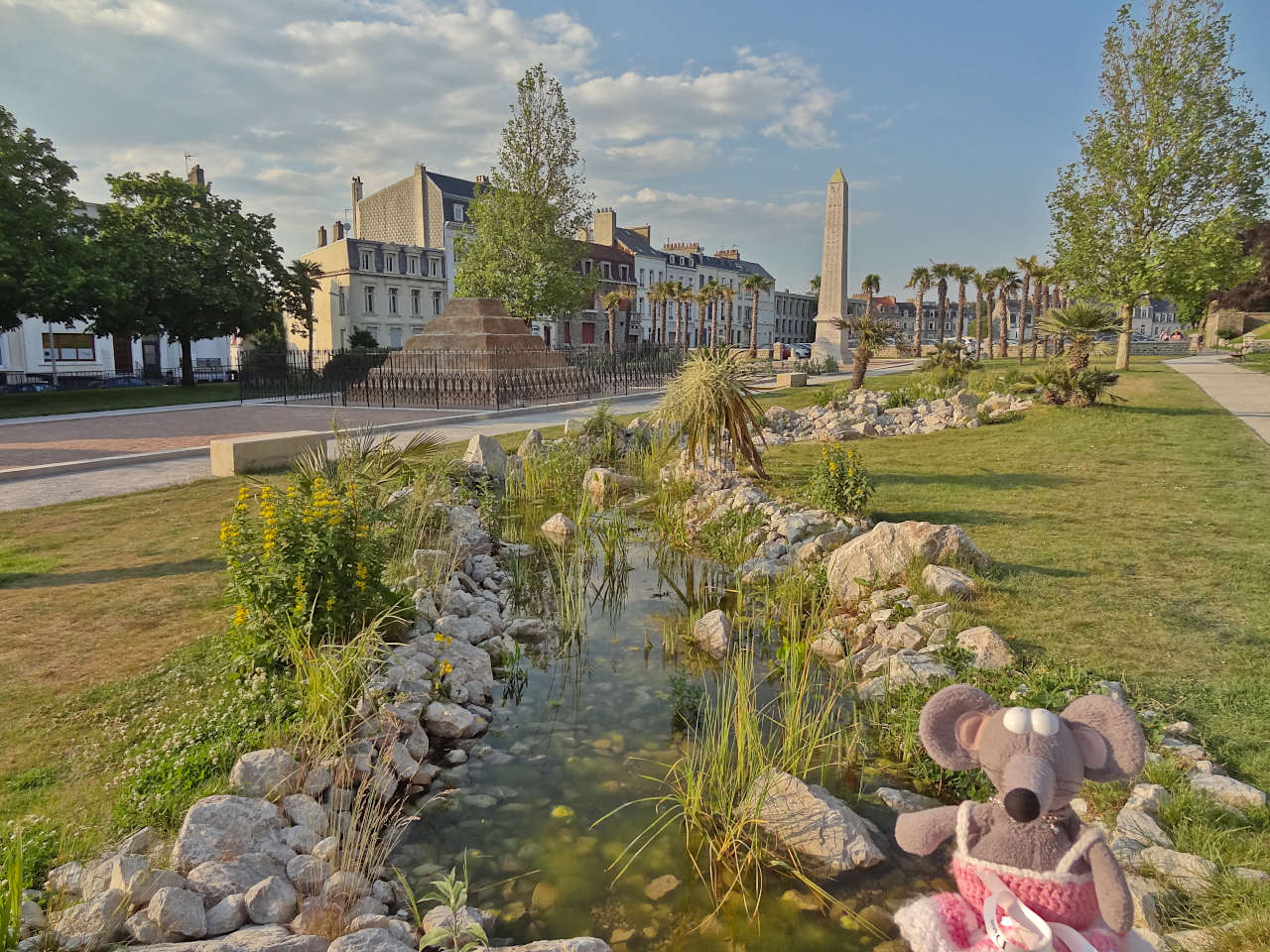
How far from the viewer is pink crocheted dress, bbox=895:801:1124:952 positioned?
2.12 m

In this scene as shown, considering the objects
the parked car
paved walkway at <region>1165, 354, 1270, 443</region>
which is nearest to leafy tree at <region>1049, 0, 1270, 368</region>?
paved walkway at <region>1165, 354, 1270, 443</region>

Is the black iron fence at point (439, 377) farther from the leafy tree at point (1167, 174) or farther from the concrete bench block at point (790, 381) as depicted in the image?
the leafy tree at point (1167, 174)

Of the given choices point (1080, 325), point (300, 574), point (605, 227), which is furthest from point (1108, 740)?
point (605, 227)

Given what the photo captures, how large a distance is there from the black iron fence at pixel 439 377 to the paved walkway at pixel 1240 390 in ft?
51.4

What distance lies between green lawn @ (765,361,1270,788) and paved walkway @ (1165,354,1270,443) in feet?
2.54

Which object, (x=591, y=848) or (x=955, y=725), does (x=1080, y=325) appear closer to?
(x=591, y=848)

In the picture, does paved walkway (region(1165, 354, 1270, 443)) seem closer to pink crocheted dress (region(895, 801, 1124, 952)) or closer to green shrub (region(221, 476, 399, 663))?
pink crocheted dress (region(895, 801, 1124, 952))

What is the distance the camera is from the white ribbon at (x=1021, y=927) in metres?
2.03

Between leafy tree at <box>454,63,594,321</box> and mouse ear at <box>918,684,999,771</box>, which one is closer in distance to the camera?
mouse ear at <box>918,684,999,771</box>

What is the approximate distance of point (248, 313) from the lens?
30734 mm

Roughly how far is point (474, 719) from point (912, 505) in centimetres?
645

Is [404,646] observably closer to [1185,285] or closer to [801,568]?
[801,568]

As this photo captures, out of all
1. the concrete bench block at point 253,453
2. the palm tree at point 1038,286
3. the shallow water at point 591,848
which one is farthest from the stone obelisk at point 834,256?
the shallow water at point 591,848

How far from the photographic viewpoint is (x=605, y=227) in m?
68.3
